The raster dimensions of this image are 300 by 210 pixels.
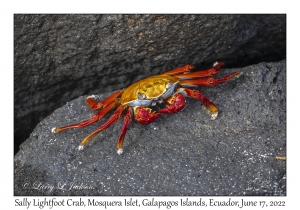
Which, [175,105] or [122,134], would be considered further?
[175,105]

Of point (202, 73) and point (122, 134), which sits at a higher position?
point (202, 73)

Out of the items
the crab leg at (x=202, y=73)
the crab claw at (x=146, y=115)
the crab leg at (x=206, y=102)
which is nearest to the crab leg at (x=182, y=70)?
the crab leg at (x=202, y=73)

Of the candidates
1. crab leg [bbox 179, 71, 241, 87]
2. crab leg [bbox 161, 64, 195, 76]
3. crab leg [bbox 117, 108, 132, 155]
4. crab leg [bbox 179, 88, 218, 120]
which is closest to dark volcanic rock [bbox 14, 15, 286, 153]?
crab leg [bbox 161, 64, 195, 76]

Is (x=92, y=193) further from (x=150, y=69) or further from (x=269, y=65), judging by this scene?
(x=269, y=65)

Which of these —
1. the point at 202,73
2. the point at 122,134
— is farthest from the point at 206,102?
the point at 122,134

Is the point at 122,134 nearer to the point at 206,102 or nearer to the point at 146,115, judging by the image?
the point at 146,115

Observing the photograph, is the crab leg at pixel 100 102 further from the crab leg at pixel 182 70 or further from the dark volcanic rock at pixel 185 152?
the crab leg at pixel 182 70
